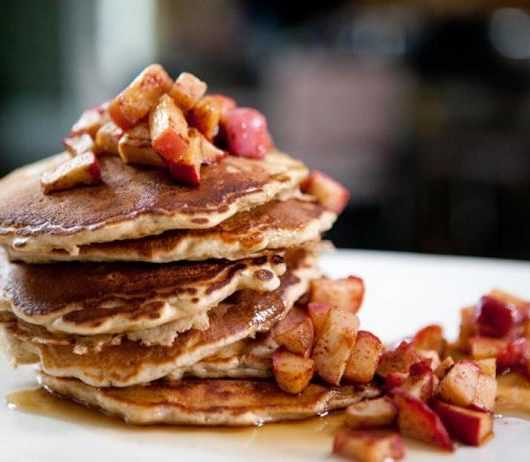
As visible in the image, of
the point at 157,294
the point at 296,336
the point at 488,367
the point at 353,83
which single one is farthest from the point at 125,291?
the point at 353,83

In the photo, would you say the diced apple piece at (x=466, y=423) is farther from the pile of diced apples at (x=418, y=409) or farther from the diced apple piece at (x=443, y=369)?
the diced apple piece at (x=443, y=369)

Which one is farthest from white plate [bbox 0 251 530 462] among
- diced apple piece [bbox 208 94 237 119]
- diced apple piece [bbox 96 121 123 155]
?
diced apple piece [bbox 208 94 237 119]

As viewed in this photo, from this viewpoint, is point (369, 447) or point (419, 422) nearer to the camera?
point (369, 447)

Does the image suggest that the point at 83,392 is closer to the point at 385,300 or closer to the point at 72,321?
the point at 72,321

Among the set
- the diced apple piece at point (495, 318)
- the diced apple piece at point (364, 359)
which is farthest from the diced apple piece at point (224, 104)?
the diced apple piece at point (495, 318)

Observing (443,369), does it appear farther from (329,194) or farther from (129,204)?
(129,204)

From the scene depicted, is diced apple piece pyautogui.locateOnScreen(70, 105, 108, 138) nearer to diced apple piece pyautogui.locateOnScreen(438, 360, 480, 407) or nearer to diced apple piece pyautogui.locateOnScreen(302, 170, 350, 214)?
diced apple piece pyautogui.locateOnScreen(302, 170, 350, 214)
